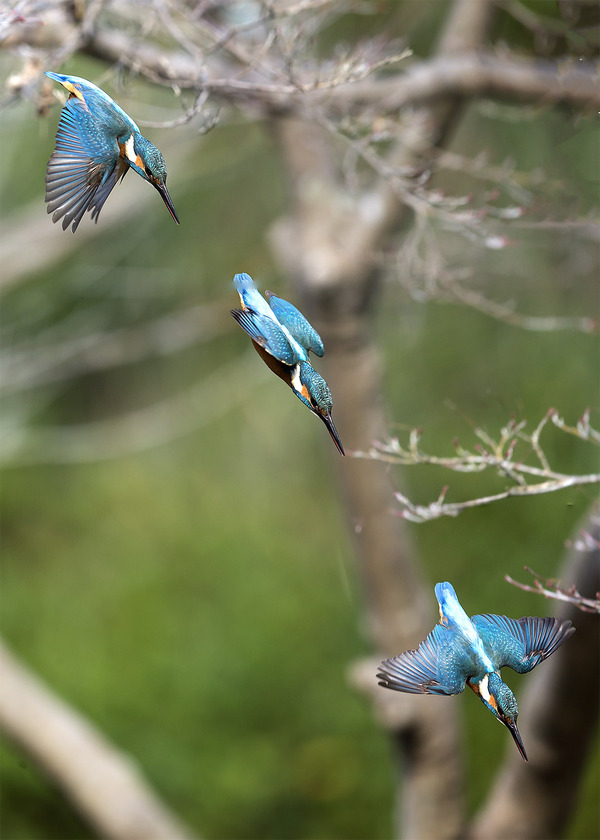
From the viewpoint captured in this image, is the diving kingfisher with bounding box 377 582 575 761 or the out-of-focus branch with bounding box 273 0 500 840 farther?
the out-of-focus branch with bounding box 273 0 500 840

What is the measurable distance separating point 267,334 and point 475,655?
0.62 ft

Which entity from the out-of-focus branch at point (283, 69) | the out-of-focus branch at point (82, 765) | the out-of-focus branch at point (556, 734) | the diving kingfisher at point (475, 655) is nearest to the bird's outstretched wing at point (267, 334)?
the diving kingfisher at point (475, 655)

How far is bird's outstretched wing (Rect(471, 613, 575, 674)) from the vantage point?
437mm

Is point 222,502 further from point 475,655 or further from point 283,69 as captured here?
point 475,655

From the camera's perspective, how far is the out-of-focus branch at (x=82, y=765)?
2.08 meters

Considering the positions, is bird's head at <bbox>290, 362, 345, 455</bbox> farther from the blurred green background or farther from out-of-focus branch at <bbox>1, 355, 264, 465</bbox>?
out-of-focus branch at <bbox>1, 355, 264, 465</bbox>

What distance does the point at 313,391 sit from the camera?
1.29 feet

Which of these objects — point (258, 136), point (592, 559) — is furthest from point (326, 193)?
point (258, 136)

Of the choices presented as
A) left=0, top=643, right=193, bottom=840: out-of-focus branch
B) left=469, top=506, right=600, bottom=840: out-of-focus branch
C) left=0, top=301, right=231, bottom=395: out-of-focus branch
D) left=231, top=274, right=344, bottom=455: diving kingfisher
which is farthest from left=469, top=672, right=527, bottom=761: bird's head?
left=0, top=301, right=231, bottom=395: out-of-focus branch

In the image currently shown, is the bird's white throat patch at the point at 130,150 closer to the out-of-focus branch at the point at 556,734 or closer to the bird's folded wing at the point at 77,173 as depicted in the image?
the bird's folded wing at the point at 77,173

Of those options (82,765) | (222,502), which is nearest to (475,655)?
(82,765)

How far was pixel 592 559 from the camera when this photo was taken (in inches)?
44.1

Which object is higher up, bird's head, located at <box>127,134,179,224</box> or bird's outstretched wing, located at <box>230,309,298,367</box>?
bird's head, located at <box>127,134,179,224</box>

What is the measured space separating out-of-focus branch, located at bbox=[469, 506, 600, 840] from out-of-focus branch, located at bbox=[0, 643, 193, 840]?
81 cm
